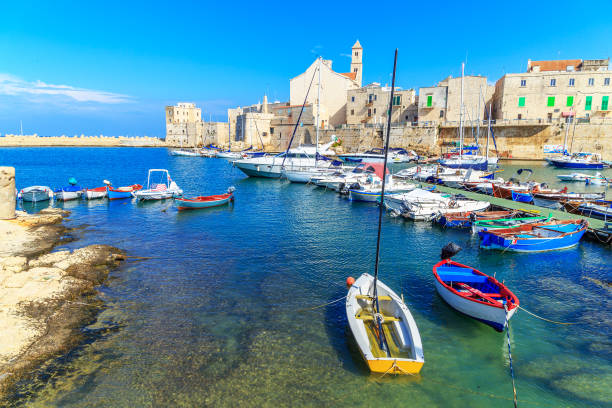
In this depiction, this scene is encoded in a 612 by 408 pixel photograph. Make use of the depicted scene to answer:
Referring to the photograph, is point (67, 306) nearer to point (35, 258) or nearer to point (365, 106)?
point (35, 258)

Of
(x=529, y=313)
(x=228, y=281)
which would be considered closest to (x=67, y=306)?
(x=228, y=281)

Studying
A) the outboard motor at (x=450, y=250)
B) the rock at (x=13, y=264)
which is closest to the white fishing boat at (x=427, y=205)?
the outboard motor at (x=450, y=250)

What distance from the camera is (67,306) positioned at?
9.93 meters

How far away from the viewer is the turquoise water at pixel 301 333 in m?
7.02

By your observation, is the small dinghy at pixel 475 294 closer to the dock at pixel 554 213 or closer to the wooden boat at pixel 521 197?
the dock at pixel 554 213

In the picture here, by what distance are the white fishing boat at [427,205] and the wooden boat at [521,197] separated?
13.2ft

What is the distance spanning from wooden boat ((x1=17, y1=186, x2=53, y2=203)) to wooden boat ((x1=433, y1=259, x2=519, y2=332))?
91.3 ft

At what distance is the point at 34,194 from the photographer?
25.4 metres

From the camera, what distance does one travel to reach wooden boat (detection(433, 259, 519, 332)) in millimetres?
8555

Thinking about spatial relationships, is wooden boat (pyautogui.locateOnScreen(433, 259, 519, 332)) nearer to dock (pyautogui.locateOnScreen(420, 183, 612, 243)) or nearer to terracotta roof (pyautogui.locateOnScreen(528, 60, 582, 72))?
dock (pyautogui.locateOnScreen(420, 183, 612, 243))

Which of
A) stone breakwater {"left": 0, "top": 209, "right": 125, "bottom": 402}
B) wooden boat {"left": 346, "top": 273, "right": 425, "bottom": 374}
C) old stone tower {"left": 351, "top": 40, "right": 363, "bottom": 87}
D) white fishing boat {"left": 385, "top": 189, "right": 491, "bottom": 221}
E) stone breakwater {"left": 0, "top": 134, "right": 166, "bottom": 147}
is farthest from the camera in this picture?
stone breakwater {"left": 0, "top": 134, "right": 166, "bottom": 147}

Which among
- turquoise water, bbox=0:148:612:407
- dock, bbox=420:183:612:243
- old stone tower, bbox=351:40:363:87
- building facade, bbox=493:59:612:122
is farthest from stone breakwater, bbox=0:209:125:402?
old stone tower, bbox=351:40:363:87

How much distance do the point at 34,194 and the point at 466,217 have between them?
29.1 metres

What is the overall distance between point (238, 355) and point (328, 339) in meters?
2.24
